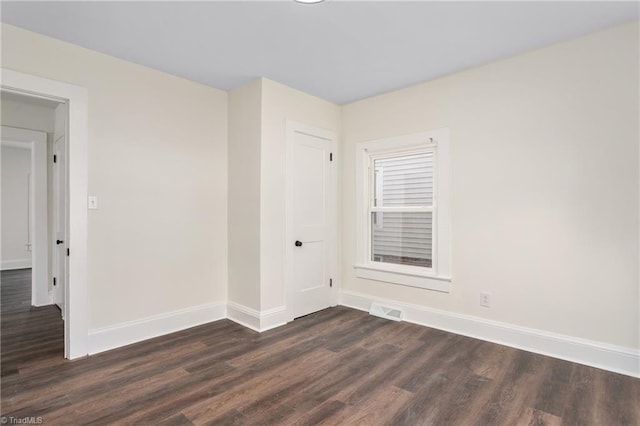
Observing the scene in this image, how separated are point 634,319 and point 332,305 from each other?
2.83 m

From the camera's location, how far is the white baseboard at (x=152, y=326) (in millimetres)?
2871

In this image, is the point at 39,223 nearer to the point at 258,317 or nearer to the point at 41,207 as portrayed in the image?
the point at 41,207

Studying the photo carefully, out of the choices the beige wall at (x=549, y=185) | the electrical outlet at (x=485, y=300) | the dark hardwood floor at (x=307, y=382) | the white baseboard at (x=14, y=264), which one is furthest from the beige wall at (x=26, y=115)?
the electrical outlet at (x=485, y=300)

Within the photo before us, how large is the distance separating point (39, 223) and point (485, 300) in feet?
17.7

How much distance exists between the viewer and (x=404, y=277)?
3705 mm

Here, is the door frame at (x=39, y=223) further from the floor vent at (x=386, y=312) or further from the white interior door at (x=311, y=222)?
the floor vent at (x=386, y=312)

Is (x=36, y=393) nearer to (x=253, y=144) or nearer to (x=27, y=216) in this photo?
(x=253, y=144)

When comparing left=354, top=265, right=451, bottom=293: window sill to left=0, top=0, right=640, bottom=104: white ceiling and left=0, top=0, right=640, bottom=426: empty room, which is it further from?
left=0, top=0, right=640, bottom=104: white ceiling

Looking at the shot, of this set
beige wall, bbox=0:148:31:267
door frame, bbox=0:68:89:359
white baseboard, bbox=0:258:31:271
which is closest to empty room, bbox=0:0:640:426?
door frame, bbox=0:68:89:359

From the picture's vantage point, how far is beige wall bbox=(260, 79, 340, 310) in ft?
11.3

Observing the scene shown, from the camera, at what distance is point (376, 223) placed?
161 inches

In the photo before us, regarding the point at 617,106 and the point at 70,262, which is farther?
the point at 70,262

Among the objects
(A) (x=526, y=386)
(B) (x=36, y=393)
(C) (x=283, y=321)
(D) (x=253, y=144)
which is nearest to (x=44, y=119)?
(D) (x=253, y=144)

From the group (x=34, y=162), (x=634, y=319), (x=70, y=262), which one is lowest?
(x=634, y=319)
